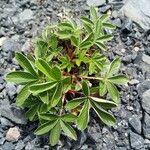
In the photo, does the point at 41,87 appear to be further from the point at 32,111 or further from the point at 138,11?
the point at 138,11

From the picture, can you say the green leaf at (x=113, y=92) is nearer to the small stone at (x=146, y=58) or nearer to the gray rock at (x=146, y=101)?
the gray rock at (x=146, y=101)

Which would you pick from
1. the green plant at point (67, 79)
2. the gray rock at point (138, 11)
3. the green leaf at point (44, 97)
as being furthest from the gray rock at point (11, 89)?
the gray rock at point (138, 11)

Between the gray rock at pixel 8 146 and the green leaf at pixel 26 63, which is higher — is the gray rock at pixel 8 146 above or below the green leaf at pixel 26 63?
below

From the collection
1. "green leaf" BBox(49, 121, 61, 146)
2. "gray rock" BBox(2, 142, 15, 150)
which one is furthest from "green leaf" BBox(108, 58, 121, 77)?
"gray rock" BBox(2, 142, 15, 150)

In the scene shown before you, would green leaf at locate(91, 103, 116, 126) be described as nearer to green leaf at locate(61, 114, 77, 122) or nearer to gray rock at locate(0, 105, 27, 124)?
green leaf at locate(61, 114, 77, 122)

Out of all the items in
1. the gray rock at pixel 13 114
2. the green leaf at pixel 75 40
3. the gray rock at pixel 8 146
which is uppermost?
the green leaf at pixel 75 40
